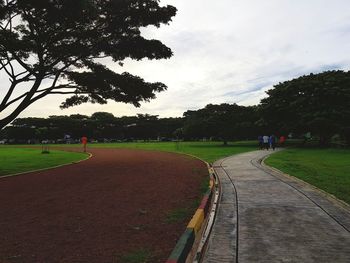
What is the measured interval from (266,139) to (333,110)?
819cm

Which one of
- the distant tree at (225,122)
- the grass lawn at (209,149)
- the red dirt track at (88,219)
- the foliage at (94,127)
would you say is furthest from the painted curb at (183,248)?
the foliage at (94,127)

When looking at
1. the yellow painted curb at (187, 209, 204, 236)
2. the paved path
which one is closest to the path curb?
the yellow painted curb at (187, 209, 204, 236)

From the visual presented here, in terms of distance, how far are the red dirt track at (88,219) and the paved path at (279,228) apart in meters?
0.84

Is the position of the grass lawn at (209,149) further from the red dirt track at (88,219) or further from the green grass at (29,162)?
the red dirt track at (88,219)

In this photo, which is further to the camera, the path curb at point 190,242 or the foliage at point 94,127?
the foliage at point 94,127

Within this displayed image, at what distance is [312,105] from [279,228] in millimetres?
37545

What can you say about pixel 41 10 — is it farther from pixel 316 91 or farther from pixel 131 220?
pixel 316 91

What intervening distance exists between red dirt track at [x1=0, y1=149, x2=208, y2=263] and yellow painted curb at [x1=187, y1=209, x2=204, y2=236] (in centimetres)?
23

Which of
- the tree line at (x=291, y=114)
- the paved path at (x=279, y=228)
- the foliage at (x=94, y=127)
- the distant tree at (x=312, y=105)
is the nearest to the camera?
the paved path at (x=279, y=228)

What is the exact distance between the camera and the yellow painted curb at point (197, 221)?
623cm

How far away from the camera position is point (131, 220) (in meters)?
7.21

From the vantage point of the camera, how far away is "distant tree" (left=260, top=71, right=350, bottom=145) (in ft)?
126

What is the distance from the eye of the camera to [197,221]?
21.6ft

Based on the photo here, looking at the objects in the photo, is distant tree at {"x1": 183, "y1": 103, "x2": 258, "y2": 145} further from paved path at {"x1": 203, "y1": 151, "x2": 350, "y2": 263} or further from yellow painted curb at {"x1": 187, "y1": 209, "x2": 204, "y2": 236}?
yellow painted curb at {"x1": 187, "y1": 209, "x2": 204, "y2": 236}
